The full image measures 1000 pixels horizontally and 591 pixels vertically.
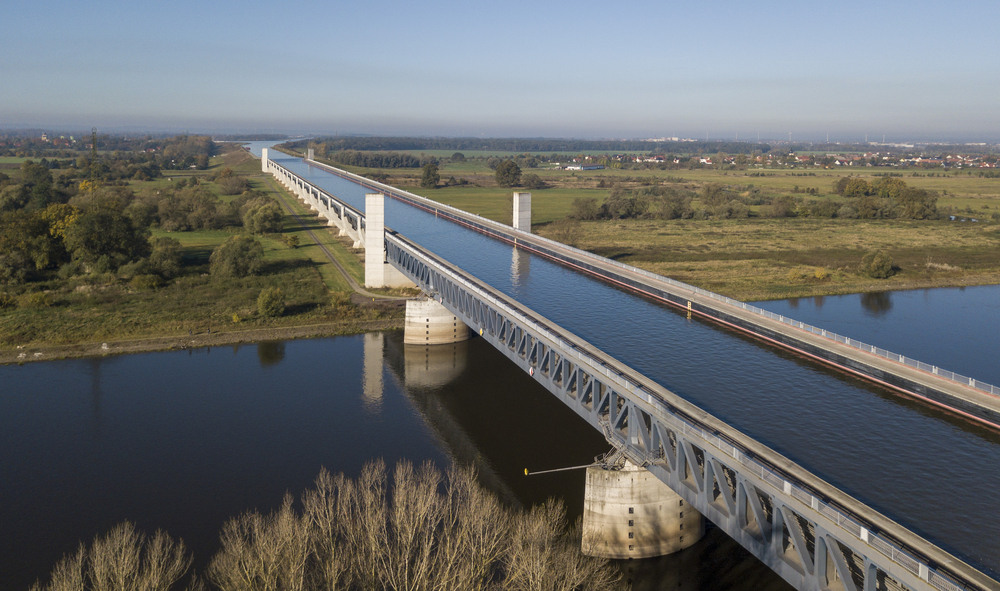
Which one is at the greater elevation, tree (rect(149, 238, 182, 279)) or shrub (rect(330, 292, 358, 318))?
tree (rect(149, 238, 182, 279))

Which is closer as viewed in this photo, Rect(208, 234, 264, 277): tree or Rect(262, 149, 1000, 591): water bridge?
Rect(262, 149, 1000, 591): water bridge

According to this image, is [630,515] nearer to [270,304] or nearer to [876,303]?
[270,304]

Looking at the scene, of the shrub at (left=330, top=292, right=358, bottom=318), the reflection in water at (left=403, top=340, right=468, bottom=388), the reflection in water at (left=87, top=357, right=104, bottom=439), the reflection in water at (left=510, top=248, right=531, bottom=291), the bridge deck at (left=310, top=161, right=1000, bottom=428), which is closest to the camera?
the bridge deck at (left=310, top=161, right=1000, bottom=428)

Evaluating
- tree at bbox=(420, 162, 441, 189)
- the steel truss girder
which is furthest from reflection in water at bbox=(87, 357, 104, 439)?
tree at bbox=(420, 162, 441, 189)

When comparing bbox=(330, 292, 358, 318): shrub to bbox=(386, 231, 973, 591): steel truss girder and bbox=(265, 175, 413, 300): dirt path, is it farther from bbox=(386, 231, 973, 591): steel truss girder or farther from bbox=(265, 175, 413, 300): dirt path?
bbox=(386, 231, 973, 591): steel truss girder

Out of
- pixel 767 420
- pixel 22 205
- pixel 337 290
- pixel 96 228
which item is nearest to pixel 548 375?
pixel 767 420

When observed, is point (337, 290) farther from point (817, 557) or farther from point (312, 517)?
point (817, 557)
